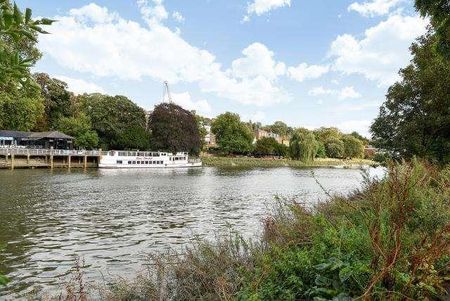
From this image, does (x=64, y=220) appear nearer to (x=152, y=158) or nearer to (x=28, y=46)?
(x=28, y=46)

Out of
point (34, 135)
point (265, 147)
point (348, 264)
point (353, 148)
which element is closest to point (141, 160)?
point (34, 135)

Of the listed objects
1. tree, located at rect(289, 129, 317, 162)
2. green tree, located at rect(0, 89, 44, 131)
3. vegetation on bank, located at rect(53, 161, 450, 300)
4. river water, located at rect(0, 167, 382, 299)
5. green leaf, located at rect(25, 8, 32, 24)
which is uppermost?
green tree, located at rect(0, 89, 44, 131)

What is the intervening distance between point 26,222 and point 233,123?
105 metres

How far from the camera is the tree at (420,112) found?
21.3 metres

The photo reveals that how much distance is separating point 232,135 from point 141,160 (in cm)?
5246

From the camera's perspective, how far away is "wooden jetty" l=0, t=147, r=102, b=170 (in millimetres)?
57000

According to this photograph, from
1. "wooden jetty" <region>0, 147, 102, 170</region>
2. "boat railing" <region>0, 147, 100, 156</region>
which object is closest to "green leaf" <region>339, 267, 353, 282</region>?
"wooden jetty" <region>0, 147, 102, 170</region>

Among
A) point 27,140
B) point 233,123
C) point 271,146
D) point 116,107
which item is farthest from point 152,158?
point 271,146

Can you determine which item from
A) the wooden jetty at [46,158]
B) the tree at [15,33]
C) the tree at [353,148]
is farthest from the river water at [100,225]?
the tree at [353,148]

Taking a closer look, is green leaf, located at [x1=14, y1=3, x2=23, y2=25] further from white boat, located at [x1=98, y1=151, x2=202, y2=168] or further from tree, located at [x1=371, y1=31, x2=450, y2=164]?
white boat, located at [x1=98, y1=151, x2=202, y2=168]

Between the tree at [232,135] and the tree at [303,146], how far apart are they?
20.7 metres

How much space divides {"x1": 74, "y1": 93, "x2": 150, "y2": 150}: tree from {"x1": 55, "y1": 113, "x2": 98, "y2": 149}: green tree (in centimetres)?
314

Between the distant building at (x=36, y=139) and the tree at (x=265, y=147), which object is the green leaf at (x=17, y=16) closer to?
the distant building at (x=36, y=139)

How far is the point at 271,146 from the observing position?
128250 millimetres
